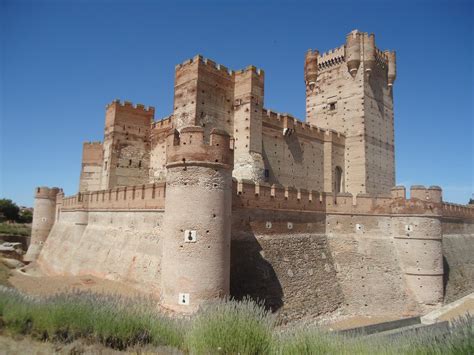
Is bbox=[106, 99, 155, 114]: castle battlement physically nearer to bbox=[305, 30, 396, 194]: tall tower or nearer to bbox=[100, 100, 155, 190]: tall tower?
bbox=[100, 100, 155, 190]: tall tower

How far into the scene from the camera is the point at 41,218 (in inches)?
1118

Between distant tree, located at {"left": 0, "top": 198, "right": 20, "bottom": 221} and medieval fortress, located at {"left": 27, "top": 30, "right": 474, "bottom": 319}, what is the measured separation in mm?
25841

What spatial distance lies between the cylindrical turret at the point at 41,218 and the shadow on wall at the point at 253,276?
21.1 meters

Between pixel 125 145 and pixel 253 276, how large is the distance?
14.7 meters

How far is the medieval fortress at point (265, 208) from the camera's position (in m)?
10.9

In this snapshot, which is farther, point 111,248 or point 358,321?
point 111,248

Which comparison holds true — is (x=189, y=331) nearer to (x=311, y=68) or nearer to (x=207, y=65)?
(x=207, y=65)

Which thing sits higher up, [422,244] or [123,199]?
[123,199]

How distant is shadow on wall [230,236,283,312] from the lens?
40.9 feet

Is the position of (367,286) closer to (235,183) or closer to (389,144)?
(235,183)

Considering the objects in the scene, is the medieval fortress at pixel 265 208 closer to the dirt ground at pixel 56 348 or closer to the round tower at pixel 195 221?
the round tower at pixel 195 221

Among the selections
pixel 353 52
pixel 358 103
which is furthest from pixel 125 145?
pixel 353 52

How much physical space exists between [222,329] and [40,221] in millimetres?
26838

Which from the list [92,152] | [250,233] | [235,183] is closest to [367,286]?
[250,233]
